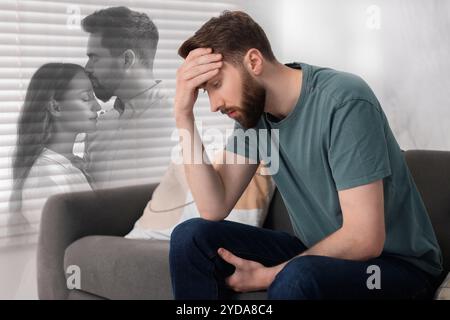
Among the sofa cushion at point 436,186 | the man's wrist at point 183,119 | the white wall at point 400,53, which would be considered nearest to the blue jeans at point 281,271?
the man's wrist at point 183,119

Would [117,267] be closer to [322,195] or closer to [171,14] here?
[322,195]

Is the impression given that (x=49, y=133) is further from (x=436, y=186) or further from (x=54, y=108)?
(x=436, y=186)

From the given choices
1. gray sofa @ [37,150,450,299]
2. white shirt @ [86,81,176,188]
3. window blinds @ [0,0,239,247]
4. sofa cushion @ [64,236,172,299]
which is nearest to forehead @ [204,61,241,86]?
gray sofa @ [37,150,450,299]

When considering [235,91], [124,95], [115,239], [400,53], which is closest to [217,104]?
[235,91]

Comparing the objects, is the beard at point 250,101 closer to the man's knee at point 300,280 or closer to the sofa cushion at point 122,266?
the man's knee at point 300,280

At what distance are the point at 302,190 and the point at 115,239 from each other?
82cm

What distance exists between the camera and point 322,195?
1.46m

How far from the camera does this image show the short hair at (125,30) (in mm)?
2613

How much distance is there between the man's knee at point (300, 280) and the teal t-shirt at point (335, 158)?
17cm

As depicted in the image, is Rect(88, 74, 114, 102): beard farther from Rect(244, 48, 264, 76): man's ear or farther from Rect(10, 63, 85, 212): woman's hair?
Rect(244, 48, 264, 76): man's ear

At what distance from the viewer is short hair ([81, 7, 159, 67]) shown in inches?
103

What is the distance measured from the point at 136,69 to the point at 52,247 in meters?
0.84

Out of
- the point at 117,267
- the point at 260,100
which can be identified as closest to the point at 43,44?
the point at 117,267

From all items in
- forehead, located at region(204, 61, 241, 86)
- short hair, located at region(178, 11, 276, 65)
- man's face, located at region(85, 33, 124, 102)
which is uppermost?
short hair, located at region(178, 11, 276, 65)
